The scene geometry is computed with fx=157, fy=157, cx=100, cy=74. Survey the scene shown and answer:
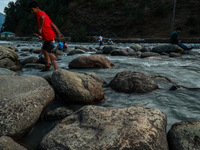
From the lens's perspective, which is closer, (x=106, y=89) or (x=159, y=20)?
(x=106, y=89)

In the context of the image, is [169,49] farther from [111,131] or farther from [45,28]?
[111,131]

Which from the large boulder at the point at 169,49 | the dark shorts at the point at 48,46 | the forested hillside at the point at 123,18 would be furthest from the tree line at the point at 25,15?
the dark shorts at the point at 48,46

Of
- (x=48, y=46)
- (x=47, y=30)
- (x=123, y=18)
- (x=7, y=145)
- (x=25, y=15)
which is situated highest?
(x=25, y=15)

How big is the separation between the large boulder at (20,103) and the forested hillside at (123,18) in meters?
39.9

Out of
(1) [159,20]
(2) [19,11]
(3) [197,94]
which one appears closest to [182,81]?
(3) [197,94]

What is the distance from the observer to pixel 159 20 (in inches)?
1832

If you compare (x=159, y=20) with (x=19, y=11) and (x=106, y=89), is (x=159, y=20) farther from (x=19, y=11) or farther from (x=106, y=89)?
(x=19, y=11)

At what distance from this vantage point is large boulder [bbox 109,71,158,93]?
365cm

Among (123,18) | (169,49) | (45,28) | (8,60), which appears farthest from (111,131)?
(123,18)

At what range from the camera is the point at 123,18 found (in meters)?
53.1

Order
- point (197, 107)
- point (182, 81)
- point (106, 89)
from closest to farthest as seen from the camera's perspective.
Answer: point (197, 107) → point (106, 89) → point (182, 81)

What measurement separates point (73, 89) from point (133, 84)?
1502 millimetres

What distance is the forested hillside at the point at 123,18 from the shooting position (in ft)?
138

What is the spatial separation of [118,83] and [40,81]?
181 cm
